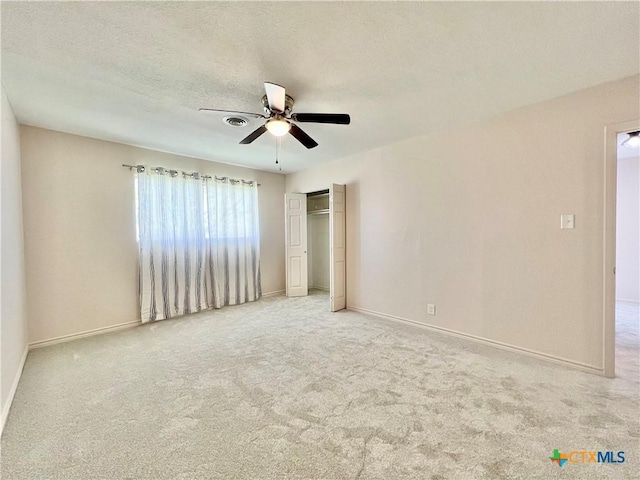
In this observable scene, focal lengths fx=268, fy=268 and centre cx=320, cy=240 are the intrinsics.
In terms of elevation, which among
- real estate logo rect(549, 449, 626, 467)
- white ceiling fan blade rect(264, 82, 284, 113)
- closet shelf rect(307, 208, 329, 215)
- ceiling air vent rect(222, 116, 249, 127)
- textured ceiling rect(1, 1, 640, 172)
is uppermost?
textured ceiling rect(1, 1, 640, 172)

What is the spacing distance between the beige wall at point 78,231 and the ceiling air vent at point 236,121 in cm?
180

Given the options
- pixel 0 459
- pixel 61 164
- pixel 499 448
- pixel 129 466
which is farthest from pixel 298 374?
pixel 61 164

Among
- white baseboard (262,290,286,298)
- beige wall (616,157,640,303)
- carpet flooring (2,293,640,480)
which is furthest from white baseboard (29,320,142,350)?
beige wall (616,157,640,303)

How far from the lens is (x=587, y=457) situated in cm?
150

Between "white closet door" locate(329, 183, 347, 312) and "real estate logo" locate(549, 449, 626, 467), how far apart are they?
3.05 m

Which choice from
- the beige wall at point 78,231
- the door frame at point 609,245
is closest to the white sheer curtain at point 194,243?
the beige wall at point 78,231

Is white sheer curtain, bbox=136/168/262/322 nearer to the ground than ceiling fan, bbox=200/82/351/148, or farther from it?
nearer to the ground

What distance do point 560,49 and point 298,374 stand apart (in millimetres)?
3198

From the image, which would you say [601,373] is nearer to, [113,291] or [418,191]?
[418,191]

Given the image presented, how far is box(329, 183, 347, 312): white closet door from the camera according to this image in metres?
4.32

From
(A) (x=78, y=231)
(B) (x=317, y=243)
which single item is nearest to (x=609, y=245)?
(B) (x=317, y=243)

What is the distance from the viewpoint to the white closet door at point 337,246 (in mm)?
4316

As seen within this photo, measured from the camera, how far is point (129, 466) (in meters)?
1.48

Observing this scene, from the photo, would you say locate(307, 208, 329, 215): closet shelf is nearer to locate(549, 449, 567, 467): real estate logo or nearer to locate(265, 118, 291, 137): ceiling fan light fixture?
locate(265, 118, 291, 137): ceiling fan light fixture
